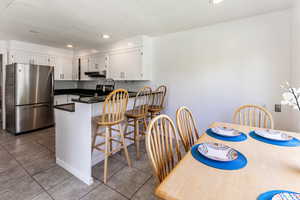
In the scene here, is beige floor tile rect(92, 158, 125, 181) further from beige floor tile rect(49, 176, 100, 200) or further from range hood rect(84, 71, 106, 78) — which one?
range hood rect(84, 71, 106, 78)

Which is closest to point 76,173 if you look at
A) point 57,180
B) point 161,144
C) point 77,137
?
point 57,180

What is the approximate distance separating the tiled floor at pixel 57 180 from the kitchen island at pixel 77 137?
4.5 inches

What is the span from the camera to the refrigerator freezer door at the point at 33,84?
3.19 meters

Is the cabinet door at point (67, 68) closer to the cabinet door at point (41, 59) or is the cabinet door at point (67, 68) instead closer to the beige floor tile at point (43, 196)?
the cabinet door at point (41, 59)

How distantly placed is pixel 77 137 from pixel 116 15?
195cm

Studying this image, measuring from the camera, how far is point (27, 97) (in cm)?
331

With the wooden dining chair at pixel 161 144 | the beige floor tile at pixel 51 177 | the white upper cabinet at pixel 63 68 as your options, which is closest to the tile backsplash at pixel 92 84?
the white upper cabinet at pixel 63 68

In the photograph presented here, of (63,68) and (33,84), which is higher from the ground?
(63,68)

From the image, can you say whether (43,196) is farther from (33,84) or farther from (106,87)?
(106,87)

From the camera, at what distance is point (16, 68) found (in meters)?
3.16

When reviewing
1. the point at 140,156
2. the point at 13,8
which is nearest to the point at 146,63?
the point at 140,156

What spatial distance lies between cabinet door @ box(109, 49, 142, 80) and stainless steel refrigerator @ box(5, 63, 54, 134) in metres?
1.61

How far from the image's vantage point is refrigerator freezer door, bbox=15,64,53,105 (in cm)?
319

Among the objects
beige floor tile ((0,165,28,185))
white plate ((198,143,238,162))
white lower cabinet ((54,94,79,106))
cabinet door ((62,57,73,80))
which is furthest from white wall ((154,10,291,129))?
cabinet door ((62,57,73,80))
